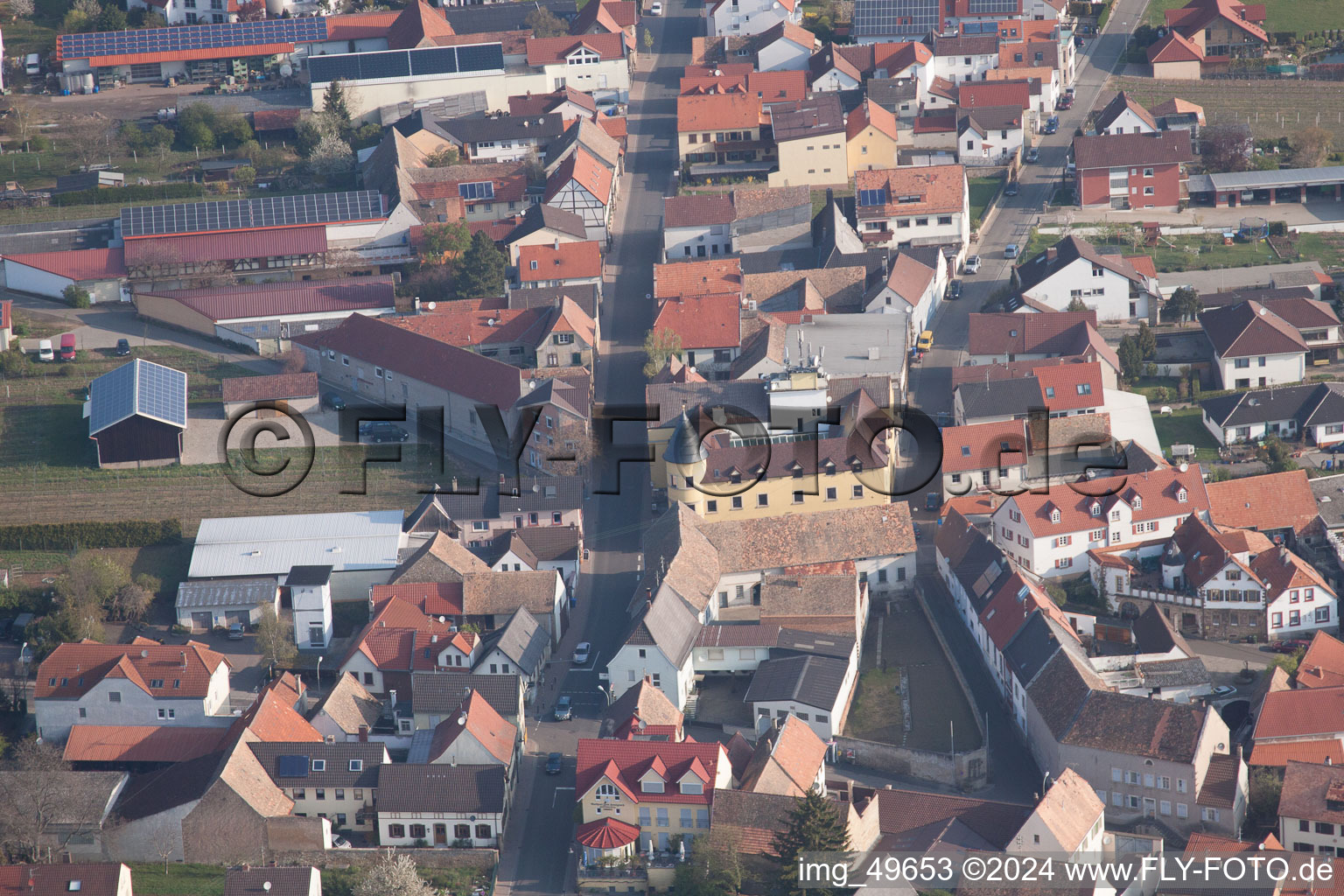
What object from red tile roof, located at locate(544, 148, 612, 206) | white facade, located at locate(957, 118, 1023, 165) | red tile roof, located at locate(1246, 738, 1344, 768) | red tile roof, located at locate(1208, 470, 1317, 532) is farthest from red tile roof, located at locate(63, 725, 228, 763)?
white facade, located at locate(957, 118, 1023, 165)

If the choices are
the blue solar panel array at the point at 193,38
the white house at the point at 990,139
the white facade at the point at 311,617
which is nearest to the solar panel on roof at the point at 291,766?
the white facade at the point at 311,617

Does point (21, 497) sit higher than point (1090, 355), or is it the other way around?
point (1090, 355)

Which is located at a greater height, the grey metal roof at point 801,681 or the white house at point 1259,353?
the white house at point 1259,353

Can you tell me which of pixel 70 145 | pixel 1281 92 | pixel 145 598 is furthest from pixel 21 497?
pixel 1281 92

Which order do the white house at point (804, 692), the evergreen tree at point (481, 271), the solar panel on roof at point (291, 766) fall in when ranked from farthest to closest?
the evergreen tree at point (481, 271)
the white house at point (804, 692)
the solar panel on roof at point (291, 766)

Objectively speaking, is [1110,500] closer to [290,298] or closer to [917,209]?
[917,209]

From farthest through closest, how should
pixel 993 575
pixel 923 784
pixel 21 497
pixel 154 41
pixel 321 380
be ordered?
pixel 154 41
pixel 321 380
pixel 21 497
pixel 993 575
pixel 923 784

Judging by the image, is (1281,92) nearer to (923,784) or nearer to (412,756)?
(923,784)

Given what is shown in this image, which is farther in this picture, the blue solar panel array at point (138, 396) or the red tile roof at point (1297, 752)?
the blue solar panel array at point (138, 396)

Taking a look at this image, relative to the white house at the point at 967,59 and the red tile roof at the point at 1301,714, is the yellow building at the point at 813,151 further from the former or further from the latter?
the red tile roof at the point at 1301,714
